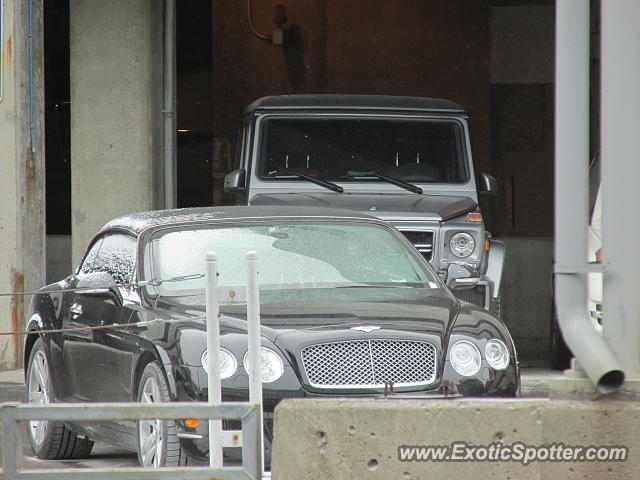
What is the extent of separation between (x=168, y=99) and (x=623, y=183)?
1047 cm

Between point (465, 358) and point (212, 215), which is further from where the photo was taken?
point (212, 215)

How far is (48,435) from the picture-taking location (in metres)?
8.62

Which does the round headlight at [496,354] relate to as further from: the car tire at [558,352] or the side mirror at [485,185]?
the car tire at [558,352]

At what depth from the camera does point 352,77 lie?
20016 mm

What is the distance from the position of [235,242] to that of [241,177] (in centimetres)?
361

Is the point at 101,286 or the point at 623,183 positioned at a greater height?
the point at 623,183

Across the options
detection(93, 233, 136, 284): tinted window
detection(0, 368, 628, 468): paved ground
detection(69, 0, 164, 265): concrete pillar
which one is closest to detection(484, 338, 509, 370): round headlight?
Answer: detection(0, 368, 628, 468): paved ground

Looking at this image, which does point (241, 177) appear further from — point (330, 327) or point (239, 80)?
point (239, 80)

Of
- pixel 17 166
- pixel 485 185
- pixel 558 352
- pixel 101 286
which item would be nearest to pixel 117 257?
pixel 101 286

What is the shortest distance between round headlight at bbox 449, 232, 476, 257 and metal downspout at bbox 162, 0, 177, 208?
4640mm

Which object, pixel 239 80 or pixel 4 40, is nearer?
pixel 4 40

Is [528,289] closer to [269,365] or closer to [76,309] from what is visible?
[76,309]

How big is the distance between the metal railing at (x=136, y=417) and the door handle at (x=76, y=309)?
10.9 feet

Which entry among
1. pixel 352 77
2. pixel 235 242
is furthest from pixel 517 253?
pixel 235 242
